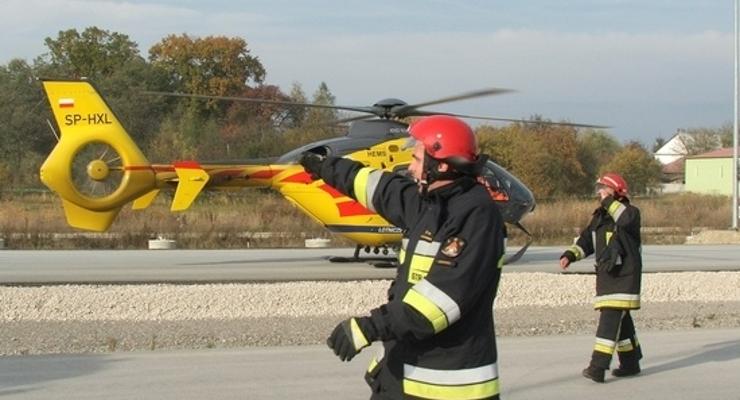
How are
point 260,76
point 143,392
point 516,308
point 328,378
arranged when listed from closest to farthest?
point 143,392
point 328,378
point 516,308
point 260,76

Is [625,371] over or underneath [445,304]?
underneath

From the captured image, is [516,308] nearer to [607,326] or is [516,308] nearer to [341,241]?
[607,326]

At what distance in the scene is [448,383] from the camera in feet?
13.3

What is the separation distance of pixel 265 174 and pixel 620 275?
35.7 ft

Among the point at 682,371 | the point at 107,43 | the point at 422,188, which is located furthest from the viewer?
the point at 107,43

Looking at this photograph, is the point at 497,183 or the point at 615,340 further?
the point at 497,183

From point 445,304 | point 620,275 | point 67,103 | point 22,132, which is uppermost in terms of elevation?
point 22,132

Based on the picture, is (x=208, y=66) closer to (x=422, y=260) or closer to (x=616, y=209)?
(x=616, y=209)

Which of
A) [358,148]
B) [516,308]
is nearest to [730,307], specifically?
[516,308]

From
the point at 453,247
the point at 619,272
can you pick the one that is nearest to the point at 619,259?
the point at 619,272

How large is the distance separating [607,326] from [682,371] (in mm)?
1031

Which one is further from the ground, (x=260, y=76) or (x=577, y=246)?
(x=260, y=76)

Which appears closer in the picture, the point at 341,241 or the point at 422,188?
the point at 422,188

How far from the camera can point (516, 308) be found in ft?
43.5
